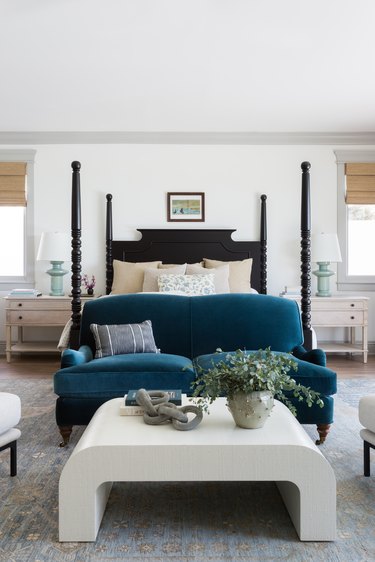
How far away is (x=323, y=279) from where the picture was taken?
5.90 metres

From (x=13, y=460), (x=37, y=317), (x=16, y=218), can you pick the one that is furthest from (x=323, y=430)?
(x=16, y=218)

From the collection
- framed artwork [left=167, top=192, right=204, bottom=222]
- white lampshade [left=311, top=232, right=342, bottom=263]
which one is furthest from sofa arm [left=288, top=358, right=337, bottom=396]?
framed artwork [left=167, top=192, right=204, bottom=222]

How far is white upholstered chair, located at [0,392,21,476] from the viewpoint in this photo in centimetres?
247

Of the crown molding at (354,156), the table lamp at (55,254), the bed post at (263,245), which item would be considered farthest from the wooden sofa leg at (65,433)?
the crown molding at (354,156)

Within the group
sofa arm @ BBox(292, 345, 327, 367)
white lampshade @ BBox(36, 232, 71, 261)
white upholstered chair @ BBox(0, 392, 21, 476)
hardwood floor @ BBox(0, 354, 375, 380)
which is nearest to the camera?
white upholstered chair @ BBox(0, 392, 21, 476)

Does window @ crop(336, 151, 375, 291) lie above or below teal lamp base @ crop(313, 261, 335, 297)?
above

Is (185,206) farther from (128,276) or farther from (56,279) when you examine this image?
(56,279)

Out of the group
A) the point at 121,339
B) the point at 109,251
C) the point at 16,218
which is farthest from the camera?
the point at 16,218

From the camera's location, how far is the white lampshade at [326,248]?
5695mm

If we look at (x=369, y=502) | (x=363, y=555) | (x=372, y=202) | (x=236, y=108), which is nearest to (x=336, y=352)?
(x=372, y=202)

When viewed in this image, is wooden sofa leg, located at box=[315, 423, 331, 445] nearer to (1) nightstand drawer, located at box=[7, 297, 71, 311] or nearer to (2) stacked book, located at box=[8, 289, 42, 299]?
(1) nightstand drawer, located at box=[7, 297, 71, 311]

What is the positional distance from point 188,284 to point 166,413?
3103mm

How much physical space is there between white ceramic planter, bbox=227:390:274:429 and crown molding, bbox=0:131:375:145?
→ 4.57 metres

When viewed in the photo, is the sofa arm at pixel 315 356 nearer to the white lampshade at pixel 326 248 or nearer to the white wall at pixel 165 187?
the white lampshade at pixel 326 248
